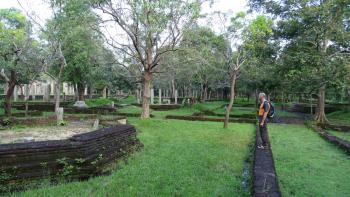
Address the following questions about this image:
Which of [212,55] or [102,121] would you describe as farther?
[212,55]

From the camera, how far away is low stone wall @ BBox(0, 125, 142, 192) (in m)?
5.09

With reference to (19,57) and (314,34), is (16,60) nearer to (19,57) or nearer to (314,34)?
(19,57)

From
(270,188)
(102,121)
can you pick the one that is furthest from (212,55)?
(270,188)

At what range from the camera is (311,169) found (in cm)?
691

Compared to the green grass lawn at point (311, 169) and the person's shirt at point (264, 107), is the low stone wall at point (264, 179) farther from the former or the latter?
the person's shirt at point (264, 107)

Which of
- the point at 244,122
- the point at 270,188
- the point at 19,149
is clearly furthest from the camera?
the point at 244,122

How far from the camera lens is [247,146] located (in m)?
9.90

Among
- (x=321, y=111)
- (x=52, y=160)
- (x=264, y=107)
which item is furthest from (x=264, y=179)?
(x=321, y=111)

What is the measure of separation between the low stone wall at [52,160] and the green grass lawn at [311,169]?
382cm

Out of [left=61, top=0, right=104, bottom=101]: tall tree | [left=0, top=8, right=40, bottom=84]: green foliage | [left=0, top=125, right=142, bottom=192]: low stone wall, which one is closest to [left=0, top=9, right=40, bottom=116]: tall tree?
[left=0, top=8, right=40, bottom=84]: green foliage

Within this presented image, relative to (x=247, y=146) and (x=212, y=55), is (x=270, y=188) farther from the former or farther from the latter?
(x=212, y=55)

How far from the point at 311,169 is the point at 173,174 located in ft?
11.1

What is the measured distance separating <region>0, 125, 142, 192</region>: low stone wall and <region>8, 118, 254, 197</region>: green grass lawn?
34 centimetres

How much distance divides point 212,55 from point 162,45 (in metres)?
3.02
